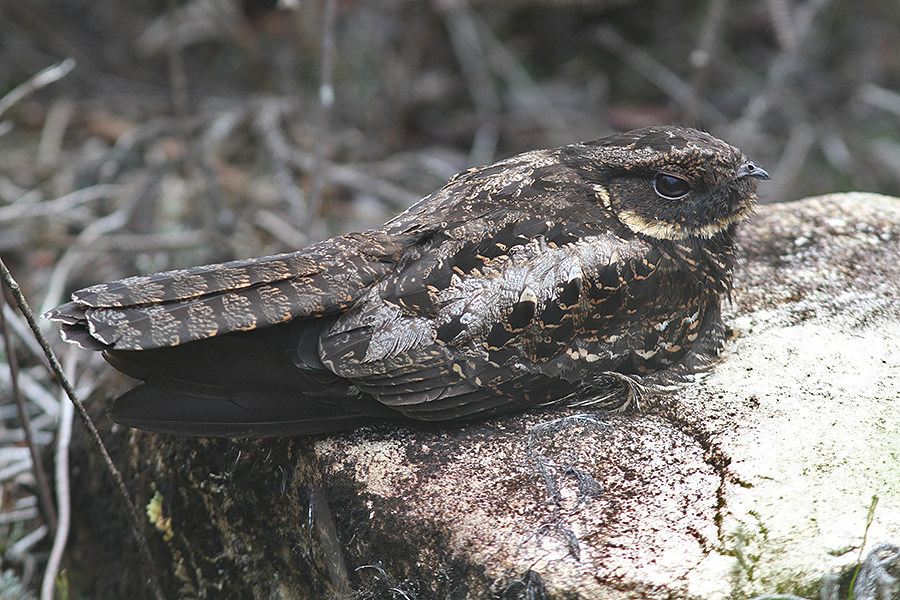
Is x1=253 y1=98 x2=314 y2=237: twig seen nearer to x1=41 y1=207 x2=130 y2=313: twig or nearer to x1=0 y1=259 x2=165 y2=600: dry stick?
x1=41 y1=207 x2=130 y2=313: twig

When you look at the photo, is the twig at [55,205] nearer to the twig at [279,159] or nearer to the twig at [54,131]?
the twig at [54,131]

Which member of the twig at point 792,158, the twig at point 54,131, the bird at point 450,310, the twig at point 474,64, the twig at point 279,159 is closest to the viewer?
the bird at point 450,310

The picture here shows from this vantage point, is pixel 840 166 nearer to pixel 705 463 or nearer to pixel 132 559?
pixel 705 463

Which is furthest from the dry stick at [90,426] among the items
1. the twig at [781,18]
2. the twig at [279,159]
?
the twig at [781,18]

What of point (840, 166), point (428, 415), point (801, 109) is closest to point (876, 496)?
point (428, 415)

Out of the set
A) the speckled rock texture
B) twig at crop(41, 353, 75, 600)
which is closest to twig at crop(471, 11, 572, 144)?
the speckled rock texture

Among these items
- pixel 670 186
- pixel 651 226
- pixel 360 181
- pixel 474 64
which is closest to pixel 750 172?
pixel 670 186

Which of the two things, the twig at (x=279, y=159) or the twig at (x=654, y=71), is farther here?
the twig at (x=654, y=71)
